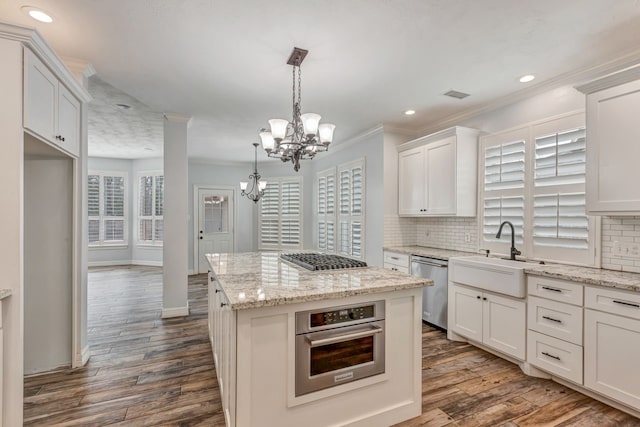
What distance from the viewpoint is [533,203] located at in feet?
10.5

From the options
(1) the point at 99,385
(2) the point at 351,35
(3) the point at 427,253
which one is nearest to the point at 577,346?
(3) the point at 427,253

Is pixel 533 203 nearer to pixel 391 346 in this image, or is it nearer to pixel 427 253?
pixel 427 253

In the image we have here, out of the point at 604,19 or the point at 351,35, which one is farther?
the point at 351,35

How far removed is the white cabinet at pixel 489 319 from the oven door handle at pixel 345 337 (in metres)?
1.64

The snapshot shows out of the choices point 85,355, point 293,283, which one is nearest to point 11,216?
point 293,283

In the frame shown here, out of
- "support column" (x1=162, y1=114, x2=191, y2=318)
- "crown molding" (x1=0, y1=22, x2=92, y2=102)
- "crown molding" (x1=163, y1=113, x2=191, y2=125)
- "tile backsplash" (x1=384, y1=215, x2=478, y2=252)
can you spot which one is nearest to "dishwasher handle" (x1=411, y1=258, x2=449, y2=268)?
"tile backsplash" (x1=384, y1=215, x2=478, y2=252)

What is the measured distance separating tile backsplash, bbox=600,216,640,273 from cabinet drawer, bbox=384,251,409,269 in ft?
6.55

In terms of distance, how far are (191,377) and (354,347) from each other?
1.63 metres

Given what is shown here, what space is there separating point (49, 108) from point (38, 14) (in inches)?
24.7

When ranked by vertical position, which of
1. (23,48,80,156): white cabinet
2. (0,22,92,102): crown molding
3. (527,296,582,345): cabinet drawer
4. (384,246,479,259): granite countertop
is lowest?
(527,296,582,345): cabinet drawer

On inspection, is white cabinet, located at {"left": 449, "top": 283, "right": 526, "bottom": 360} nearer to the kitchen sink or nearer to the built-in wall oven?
the kitchen sink

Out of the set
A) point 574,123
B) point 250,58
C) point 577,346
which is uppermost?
point 250,58

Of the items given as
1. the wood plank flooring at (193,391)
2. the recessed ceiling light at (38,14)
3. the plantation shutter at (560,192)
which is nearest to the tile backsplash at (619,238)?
the plantation shutter at (560,192)

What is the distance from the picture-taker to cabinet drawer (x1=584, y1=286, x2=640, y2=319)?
6.82ft
